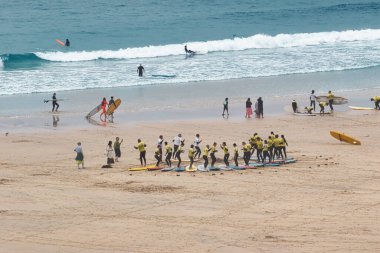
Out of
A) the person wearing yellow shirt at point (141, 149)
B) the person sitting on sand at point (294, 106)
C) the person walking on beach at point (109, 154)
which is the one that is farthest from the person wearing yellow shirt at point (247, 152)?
the person sitting on sand at point (294, 106)

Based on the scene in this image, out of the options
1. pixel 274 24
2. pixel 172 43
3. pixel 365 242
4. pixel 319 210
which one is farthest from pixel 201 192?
pixel 274 24

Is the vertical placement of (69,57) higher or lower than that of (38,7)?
lower

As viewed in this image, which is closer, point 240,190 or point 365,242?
point 365,242

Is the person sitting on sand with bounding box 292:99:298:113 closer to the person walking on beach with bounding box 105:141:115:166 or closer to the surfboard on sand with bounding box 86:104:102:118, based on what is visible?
the surfboard on sand with bounding box 86:104:102:118

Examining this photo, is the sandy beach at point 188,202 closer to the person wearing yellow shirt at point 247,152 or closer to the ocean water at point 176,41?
the person wearing yellow shirt at point 247,152

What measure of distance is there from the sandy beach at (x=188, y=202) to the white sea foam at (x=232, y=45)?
2737cm

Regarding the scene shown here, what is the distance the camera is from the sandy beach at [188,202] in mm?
22016

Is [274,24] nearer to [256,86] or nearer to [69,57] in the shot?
[69,57]

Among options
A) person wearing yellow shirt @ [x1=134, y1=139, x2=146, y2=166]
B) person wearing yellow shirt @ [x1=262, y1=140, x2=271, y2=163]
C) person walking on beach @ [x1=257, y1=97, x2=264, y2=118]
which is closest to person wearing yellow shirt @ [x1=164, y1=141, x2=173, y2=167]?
person wearing yellow shirt @ [x1=134, y1=139, x2=146, y2=166]

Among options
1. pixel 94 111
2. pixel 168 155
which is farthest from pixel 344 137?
pixel 94 111

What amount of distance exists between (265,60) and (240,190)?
3290 cm

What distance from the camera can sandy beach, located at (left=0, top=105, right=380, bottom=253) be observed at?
22.0 metres

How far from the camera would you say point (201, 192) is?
87.3 feet

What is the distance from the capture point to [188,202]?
2545 centimetres
